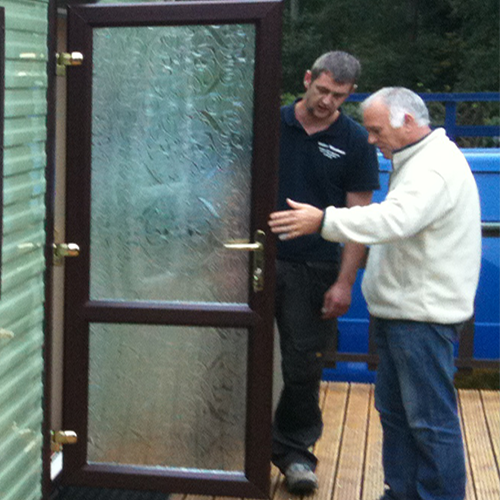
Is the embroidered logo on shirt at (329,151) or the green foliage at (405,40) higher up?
the green foliage at (405,40)

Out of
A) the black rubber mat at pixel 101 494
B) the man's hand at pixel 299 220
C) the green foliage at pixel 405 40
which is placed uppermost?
the green foliage at pixel 405 40

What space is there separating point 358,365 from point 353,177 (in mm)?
2788

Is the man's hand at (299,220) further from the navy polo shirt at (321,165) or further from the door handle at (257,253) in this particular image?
the navy polo shirt at (321,165)

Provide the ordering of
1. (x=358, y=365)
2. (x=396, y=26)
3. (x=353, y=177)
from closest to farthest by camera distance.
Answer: (x=353, y=177)
(x=358, y=365)
(x=396, y=26)

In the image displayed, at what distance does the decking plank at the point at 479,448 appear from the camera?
5324 millimetres

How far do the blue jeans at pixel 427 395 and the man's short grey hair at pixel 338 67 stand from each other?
103cm

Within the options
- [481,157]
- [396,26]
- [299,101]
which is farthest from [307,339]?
[396,26]

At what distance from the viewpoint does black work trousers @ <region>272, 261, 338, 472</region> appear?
4.99 meters

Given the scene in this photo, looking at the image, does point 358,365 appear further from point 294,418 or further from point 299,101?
point 299,101

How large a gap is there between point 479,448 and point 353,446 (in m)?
0.65

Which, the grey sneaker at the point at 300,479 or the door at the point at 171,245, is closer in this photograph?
the door at the point at 171,245

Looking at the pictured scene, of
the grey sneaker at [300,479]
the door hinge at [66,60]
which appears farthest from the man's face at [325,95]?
the grey sneaker at [300,479]

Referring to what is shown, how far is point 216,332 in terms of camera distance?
465 centimetres

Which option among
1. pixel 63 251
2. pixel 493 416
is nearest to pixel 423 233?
pixel 63 251
